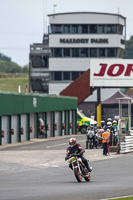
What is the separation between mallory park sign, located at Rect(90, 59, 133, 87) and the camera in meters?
61.7

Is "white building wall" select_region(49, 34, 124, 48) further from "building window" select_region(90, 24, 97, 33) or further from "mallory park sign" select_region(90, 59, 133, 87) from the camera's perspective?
"mallory park sign" select_region(90, 59, 133, 87)

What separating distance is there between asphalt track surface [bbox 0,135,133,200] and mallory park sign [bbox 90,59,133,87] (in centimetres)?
2708

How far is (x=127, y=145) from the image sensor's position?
1278 inches

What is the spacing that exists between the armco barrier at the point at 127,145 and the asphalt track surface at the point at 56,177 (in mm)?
562

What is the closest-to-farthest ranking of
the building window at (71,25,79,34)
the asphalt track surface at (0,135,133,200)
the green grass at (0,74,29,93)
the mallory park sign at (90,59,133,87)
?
the asphalt track surface at (0,135,133,200)
the mallory park sign at (90,59,133,87)
the building window at (71,25,79,34)
the green grass at (0,74,29,93)

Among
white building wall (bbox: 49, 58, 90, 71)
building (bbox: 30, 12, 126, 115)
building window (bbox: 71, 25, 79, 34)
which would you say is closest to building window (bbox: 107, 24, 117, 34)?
building (bbox: 30, 12, 126, 115)

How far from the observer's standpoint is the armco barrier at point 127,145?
105 feet

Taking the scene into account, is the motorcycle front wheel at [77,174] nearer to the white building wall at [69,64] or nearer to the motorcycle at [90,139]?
the motorcycle at [90,139]

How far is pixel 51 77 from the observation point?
98.0 meters

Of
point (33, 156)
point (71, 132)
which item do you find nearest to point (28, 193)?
point (33, 156)

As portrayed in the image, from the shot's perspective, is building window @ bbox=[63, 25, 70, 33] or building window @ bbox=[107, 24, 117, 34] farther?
building window @ bbox=[107, 24, 117, 34]

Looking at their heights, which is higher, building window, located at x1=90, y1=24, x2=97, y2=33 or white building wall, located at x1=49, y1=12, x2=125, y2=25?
white building wall, located at x1=49, y1=12, x2=125, y2=25

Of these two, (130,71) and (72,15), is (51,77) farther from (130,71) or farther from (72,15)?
(130,71)

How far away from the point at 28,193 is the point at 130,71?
156ft
